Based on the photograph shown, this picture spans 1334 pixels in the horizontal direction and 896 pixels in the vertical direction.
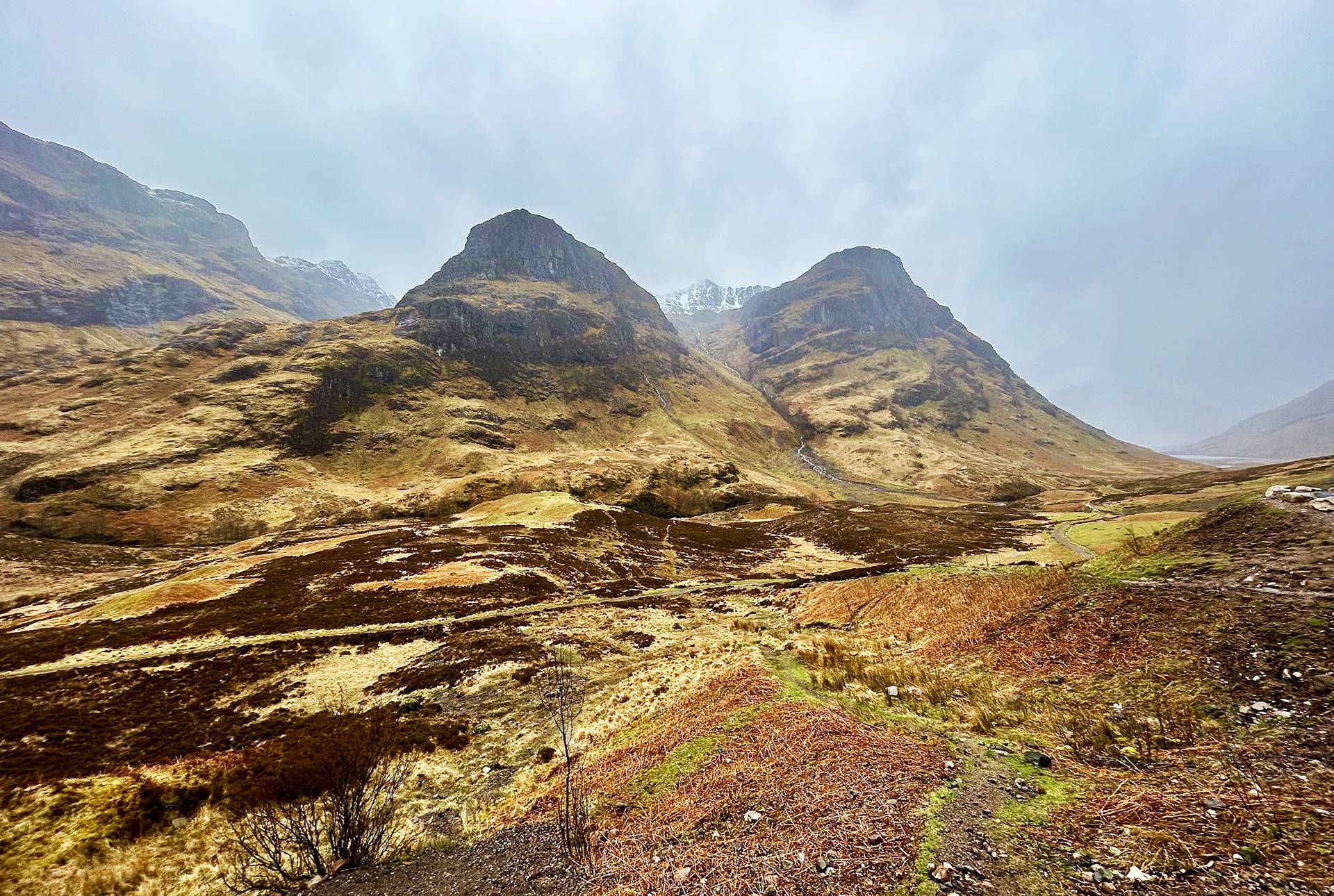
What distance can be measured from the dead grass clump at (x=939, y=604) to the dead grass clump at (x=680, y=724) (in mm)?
7172

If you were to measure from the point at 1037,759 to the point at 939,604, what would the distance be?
1428cm

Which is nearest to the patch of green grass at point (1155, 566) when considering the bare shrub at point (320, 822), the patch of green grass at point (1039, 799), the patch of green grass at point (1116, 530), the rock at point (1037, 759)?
the rock at point (1037, 759)

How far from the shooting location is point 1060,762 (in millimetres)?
7613

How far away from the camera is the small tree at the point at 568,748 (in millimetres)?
7941

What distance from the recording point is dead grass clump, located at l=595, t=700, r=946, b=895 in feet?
18.9

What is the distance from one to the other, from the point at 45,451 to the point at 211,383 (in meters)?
34.4

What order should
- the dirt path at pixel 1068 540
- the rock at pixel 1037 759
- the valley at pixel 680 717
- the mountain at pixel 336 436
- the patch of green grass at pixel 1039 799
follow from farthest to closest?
the mountain at pixel 336 436
the dirt path at pixel 1068 540
the rock at pixel 1037 759
the patch of green grass at pixel 1039 799
the valley at pixel 680 717

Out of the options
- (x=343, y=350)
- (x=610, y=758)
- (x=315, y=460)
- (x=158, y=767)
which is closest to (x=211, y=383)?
(x=343, y=350)

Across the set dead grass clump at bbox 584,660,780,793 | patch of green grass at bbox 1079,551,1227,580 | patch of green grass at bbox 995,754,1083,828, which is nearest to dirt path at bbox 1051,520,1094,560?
patch of green grass at bbox 1079,551,1227,580

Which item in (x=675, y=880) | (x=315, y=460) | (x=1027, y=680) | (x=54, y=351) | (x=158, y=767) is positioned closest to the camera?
(x=675, y=880)

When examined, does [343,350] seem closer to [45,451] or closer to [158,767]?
[45,451]

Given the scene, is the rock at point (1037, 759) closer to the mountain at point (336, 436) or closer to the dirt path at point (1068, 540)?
the dirt path at point (1068, 540)

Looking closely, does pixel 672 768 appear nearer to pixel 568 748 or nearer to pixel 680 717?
pixel 680 717

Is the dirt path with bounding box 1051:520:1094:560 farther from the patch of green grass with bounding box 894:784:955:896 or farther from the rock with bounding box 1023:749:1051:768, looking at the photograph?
the patch of green grass with bounding box 894:784:955:896
